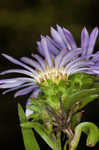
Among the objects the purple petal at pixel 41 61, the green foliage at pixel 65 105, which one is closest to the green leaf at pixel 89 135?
the green foliage at pixel 65 105

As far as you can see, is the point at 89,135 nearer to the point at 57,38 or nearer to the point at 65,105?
the point at 65,105

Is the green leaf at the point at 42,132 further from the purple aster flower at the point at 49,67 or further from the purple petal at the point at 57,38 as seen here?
the purple petal at the point at 57,38

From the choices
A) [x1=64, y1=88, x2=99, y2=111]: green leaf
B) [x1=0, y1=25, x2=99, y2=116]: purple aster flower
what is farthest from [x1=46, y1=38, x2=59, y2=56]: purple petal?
[x1=64, y1=88, x2=99, y2=111]: green leaf

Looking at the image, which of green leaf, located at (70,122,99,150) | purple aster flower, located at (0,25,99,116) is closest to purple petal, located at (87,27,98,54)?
purple aster flower, located at (0,25,99,116)

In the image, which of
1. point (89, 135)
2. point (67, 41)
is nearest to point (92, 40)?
point (67, 41)

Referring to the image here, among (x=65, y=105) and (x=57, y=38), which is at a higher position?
(x=57, y=38)

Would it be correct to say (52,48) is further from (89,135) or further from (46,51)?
(89,135)

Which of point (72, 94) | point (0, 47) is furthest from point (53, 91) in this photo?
point (0, 47)

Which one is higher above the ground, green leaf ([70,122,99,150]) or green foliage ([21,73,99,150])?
green foliage ([21,73,99,150])

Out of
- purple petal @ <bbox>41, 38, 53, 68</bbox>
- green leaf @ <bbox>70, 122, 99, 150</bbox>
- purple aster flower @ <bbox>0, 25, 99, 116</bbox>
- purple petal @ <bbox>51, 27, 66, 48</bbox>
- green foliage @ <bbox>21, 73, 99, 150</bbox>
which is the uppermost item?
purple petal @ <bbox>51, 27, 66, 48</bbox>

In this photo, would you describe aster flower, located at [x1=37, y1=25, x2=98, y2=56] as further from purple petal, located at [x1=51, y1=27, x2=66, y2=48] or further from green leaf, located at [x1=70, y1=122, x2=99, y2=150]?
green leaf, located at [x1=70, y1=122, x2=99, y2=150]

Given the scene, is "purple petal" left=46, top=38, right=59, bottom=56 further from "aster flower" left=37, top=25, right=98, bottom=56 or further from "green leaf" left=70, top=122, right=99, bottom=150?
"green leaf" left=70, top=122, right=99, bottom=150
